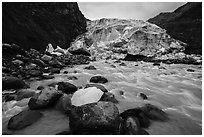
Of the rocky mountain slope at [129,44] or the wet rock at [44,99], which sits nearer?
the wet rock at [44,99]

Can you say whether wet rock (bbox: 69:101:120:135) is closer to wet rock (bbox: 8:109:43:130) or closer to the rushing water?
the rushing water

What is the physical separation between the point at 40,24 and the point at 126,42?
6.87 meters

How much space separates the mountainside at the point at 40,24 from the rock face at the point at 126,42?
2015 mm

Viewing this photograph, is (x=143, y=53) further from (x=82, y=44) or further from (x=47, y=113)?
(x=47, y=113)

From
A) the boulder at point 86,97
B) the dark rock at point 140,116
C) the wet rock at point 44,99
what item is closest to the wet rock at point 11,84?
the wet rock at point 44,99

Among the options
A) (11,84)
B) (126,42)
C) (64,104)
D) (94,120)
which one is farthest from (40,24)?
(94,120)

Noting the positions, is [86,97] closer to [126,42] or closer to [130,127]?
[130,127]

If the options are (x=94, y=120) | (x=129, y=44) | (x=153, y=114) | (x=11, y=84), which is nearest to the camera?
(x=94, y=120)

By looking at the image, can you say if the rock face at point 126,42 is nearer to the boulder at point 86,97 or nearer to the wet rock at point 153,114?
the boulder at point 86,97

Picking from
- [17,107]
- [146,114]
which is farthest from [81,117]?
[17,107]

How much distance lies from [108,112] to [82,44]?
13.9 meters

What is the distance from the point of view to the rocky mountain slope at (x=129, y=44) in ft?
41.3

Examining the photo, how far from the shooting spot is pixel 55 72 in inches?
195

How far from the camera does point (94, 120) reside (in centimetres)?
178
